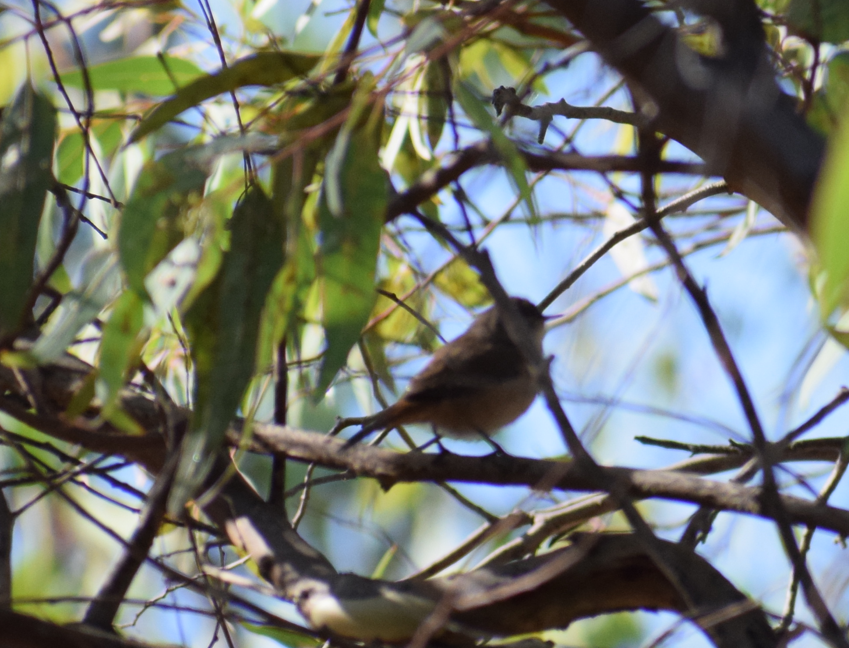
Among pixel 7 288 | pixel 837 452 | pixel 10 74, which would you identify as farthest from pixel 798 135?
pixel 10 74

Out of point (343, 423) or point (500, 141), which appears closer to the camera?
point (500, 141)

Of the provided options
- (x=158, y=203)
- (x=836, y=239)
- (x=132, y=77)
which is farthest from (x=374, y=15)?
(x=836, y=239)

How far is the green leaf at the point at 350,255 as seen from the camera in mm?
1214

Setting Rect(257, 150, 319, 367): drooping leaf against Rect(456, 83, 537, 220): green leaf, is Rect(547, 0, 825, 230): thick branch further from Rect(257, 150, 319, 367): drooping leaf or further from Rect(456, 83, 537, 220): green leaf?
Rect(257, 150, 319, 367): drooping leaf

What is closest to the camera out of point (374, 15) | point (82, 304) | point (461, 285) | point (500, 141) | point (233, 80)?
point (500, 141)

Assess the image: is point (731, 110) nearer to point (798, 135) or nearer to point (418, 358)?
point (798, 135)

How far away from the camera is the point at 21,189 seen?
Result: 4.28 ft

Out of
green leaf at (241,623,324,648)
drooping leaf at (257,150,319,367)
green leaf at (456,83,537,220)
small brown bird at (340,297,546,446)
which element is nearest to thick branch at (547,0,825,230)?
green leaf at (456,83,537,220)

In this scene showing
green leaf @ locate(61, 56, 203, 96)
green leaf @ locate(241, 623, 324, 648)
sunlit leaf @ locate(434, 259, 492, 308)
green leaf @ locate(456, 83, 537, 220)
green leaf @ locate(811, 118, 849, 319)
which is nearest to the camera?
green leaf @ locate(811, 118, 849, 319)

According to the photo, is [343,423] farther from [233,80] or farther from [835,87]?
[835,87]

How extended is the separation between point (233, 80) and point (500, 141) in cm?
58

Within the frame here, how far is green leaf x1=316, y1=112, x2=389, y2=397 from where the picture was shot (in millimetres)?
1214

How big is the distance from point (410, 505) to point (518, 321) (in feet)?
10.3

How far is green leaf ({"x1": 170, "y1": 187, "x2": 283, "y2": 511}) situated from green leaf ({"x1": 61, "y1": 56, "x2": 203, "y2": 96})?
1.83 ft
